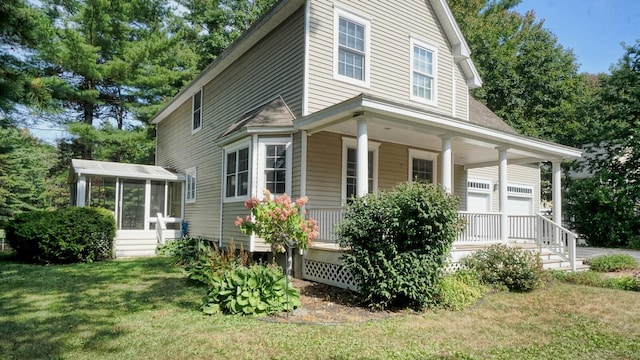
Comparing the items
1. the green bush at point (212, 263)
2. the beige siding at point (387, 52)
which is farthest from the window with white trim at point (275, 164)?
the green bush at point (212, 263)

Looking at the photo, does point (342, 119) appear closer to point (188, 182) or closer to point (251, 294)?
point (251, 294)

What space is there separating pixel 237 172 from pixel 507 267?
21.5ft

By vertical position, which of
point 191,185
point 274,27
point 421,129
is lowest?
point 191,185

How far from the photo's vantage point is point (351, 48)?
1016 cm

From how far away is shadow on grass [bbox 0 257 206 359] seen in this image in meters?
4.81

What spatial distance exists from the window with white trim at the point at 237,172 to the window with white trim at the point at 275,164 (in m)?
0.37

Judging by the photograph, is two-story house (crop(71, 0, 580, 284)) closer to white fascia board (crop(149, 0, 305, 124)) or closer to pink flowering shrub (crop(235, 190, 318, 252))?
white fascia board (crop(149, 0, 305, 124))

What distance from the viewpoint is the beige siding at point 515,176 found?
16.0 m

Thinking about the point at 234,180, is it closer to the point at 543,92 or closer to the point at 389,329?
the point at 389,329

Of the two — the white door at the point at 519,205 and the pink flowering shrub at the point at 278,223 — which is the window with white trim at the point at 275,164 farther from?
the white door at the point at 519,205

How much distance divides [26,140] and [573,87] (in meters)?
34.3

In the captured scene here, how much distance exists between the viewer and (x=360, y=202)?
7004mm

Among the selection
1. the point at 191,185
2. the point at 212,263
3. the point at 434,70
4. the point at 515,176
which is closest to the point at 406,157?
the point at 434,70

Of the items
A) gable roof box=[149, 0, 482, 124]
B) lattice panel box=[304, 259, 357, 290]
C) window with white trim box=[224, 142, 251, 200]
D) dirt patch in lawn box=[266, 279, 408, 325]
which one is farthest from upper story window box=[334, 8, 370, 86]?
dirt patch in lawn box=[266, 279, 408, 325]
